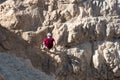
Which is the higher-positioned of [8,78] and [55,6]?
[55,6]

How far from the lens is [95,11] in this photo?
2161cm

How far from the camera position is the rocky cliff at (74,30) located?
66.2ft

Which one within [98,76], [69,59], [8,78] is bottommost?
[98,76]

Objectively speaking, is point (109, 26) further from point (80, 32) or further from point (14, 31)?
point (14, 31)

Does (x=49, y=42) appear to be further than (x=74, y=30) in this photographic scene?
No

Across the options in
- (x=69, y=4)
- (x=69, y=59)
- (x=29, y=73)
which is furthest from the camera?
(x=69, y=4)

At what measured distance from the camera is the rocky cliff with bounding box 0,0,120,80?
20.2 meters

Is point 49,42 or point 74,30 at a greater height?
point 74,30

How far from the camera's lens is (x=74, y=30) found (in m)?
20.6

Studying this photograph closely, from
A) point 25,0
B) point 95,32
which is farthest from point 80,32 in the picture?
point 25,0

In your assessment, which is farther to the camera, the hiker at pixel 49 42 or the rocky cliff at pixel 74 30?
the rocky cliff at pixel 74 30

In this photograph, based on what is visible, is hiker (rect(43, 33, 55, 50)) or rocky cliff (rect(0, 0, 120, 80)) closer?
hiker (rect(43, 33, 55, 50))

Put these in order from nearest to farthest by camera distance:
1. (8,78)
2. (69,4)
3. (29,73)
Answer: (8,78), (29,73), (69,4)

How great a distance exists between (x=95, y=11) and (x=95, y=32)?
1390 millimetres
